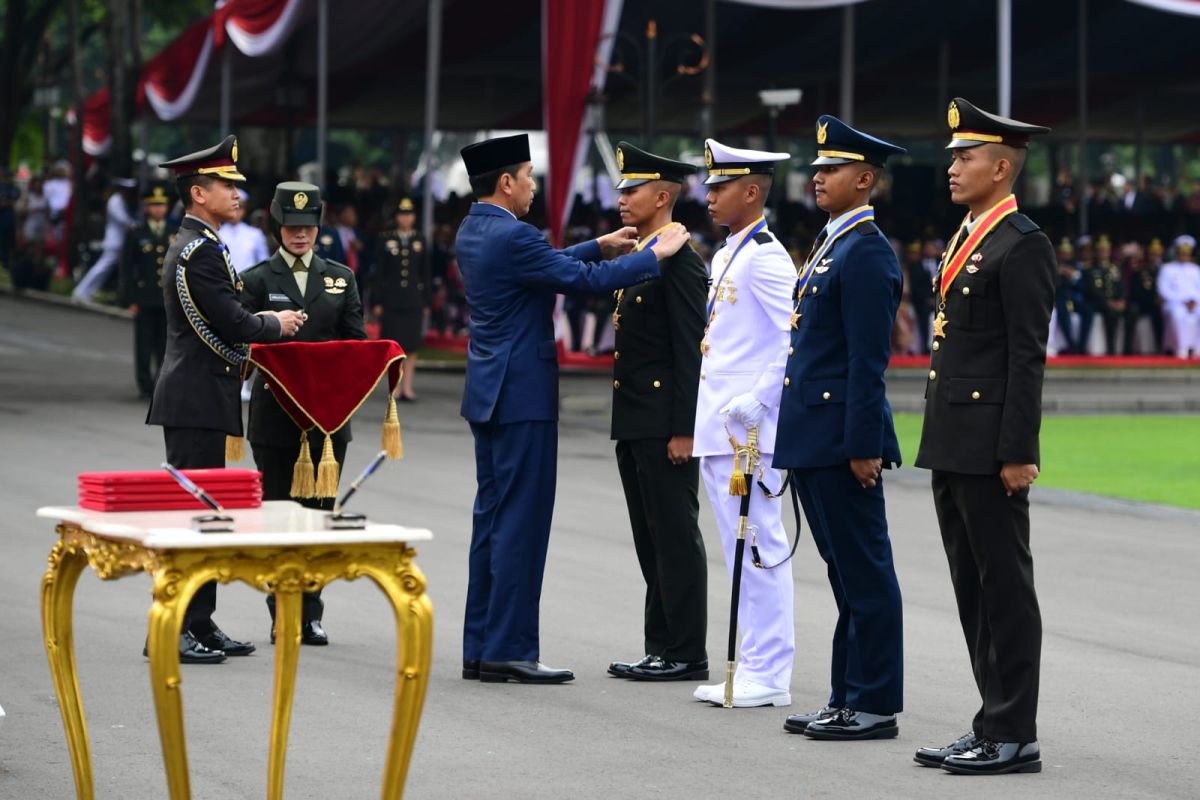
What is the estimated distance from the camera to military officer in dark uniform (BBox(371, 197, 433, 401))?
2175 centimetres

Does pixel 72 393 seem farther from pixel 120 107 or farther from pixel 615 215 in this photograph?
pixel 120 107

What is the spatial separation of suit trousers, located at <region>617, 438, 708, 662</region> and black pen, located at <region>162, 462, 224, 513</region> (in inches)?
123

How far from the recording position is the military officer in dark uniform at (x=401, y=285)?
21.8 meters

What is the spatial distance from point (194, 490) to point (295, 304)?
3.84 metres

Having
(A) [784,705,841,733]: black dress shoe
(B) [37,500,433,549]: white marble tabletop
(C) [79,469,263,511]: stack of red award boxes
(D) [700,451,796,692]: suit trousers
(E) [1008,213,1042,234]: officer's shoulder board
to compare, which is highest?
(E) [1008,213,1042,234]: officer's shoulder board

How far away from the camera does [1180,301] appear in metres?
29.8

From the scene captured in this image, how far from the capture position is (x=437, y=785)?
6.75m

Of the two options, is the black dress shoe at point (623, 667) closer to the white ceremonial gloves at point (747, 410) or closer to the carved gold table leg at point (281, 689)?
the white ceremonial gloves at point (747, 410)

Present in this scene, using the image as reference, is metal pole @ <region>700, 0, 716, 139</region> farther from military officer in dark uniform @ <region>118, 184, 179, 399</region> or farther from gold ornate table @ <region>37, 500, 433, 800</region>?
gold ornate table @ <region>37, 500, 433, 800</region>

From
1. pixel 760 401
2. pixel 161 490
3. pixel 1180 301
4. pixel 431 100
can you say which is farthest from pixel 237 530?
pixel 1180 301

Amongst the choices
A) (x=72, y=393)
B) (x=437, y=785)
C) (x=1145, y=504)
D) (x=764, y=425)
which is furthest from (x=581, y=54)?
(x=437, y=785)

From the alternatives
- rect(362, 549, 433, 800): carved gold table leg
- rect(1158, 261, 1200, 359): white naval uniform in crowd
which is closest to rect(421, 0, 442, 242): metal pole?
rect(1158, 261, 1200, 359): white naval uniform in crowd

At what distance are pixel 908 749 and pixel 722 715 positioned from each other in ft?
2.73

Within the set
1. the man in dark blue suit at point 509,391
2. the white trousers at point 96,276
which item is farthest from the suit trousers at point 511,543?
the white trousers at point 96,276
